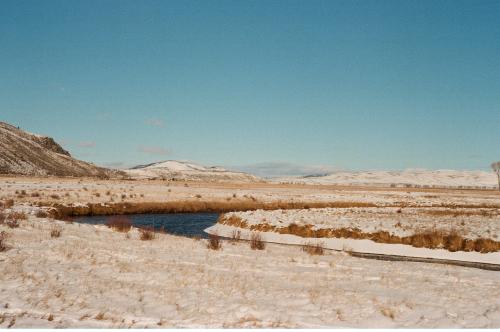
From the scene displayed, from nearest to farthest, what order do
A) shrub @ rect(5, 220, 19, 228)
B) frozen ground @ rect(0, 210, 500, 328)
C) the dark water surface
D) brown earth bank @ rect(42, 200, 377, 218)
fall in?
1. frozen ground @ rect(0, 210, 500, 328)
2. shrub @ rect(5, 220, 19, 228)
3. the dark water surface
4. brown earth bank @ rect(42, 200, 377, 218)

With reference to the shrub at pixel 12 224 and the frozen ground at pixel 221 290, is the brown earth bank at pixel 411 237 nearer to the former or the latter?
the frozen ground at pixel 221 290

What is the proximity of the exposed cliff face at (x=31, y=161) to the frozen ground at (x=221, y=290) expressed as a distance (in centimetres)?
11408

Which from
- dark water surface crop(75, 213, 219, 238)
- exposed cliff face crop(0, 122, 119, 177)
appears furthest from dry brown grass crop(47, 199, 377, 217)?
exposed cliff face crop(0, 122, 119, 177)

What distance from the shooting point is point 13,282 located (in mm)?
Result: 11016

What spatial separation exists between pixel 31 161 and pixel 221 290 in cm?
13433

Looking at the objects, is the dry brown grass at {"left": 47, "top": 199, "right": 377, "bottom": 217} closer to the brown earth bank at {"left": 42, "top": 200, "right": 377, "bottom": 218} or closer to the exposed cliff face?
the brown earth bank at {"left": 42, "top": 200, "right": 377, "bottom": 218}

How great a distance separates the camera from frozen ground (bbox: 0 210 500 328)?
9086mm

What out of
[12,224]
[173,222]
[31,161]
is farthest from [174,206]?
[31,161]

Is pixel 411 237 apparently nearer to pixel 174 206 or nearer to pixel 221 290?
pixel 221 290

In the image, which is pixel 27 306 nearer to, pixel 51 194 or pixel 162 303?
pixel 162 303

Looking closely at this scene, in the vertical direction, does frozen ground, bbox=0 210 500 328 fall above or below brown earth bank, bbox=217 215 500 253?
below

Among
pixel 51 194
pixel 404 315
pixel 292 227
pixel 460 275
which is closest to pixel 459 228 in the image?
pixel 292 227

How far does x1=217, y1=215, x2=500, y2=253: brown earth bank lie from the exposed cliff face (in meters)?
107

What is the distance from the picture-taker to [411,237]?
76.9ft
